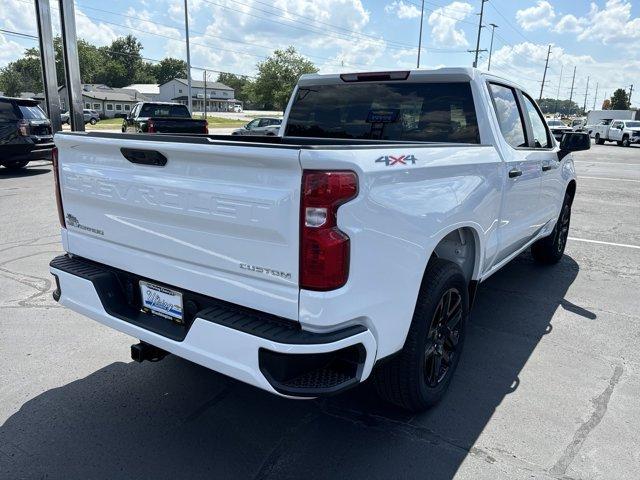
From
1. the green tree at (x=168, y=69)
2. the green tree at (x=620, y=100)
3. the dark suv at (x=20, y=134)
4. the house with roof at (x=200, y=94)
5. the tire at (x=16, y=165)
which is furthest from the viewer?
the green tree at (x=168, y=69)

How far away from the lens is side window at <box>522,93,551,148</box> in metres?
4.81

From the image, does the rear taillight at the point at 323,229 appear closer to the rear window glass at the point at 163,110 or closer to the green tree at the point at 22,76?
the rear window glass at the point at 163,110

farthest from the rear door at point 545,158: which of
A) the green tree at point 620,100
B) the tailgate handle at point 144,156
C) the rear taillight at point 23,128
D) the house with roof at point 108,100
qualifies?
the green tree at point 620,100

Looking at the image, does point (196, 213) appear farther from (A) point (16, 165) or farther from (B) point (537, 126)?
(A) point (16, 165)

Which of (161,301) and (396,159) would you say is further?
(161,301)

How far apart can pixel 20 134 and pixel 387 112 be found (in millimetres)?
11645

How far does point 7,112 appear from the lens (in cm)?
1255

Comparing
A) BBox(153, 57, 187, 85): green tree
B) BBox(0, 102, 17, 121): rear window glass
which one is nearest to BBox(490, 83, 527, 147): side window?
BBox(0, 102, 17, 121): rear window glass

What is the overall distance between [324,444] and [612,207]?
970 centimetres

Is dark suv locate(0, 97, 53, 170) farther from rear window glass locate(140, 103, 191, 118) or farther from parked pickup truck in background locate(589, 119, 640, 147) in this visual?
parked pickup truck in background locate(589, 119, 640, 147)

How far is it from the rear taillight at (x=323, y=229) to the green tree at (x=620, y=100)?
109 meters

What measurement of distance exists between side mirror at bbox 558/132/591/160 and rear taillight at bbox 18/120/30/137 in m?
12.1

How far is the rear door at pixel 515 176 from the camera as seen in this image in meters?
3.83

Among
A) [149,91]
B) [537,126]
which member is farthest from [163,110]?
[149,91]
